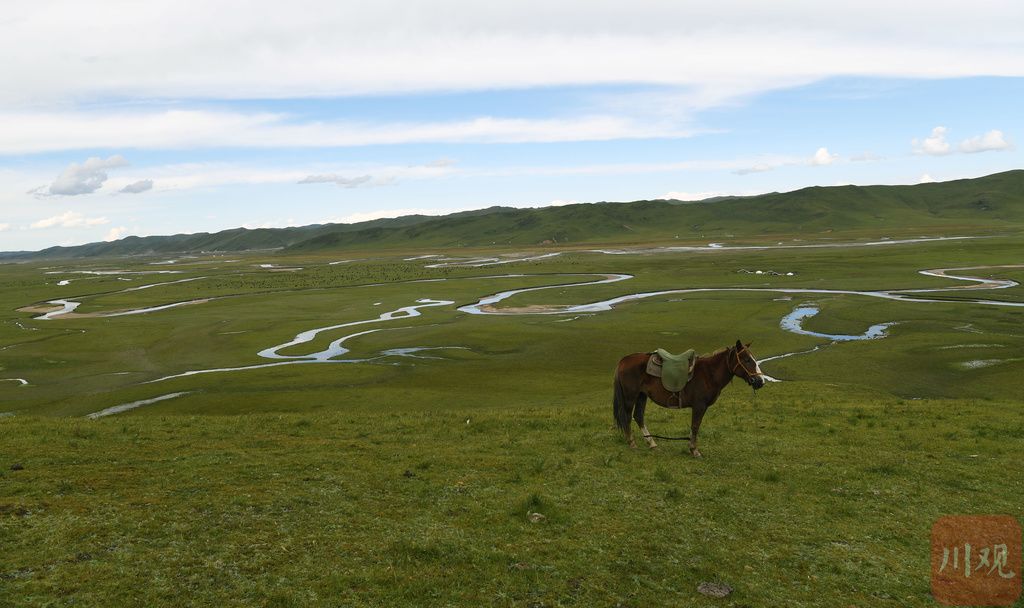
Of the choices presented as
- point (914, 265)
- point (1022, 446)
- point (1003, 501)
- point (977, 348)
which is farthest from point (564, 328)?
point (914, 265)

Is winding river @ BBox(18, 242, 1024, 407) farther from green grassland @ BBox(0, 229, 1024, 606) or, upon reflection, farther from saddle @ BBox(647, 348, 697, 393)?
saddle @ BBox(647, 348, 697, 393)

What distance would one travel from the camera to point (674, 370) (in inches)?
707

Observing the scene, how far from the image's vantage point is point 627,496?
582 inches

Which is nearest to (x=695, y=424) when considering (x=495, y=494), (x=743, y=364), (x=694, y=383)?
(x=694, y=383)

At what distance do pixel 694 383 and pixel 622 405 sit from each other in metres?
2.54

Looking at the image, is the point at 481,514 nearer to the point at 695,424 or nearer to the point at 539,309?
the point at 695,424

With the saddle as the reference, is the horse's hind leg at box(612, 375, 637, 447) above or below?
below

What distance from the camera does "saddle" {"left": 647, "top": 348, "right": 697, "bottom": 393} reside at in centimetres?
1789

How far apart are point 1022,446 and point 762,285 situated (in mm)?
82337

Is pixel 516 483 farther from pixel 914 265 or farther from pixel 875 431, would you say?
pixel 914 265

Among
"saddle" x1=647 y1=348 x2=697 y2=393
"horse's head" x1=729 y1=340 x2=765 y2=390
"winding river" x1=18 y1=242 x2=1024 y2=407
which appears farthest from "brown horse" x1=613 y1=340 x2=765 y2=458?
"winding river" x1=18 y1=242 x2=1024 y2=407

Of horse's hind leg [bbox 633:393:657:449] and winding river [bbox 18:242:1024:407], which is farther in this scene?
winding river [bbox 18:242:1024:407]

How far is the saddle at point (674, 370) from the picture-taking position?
58.7ft

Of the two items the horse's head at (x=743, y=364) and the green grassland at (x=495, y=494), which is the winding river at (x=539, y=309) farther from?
the horse's head at (x=743, y=364)
